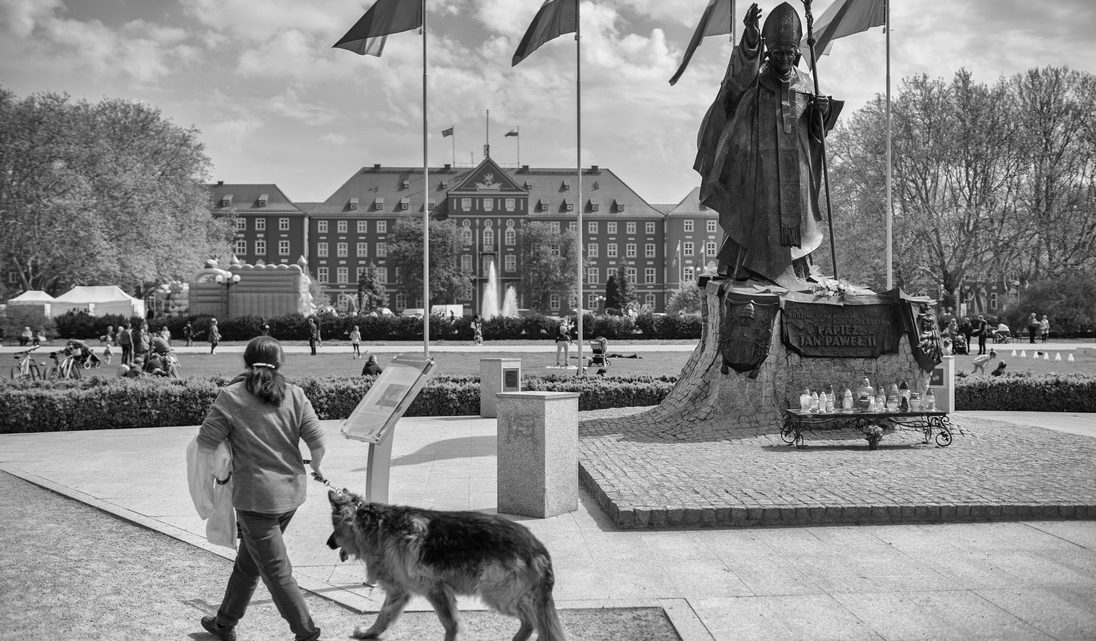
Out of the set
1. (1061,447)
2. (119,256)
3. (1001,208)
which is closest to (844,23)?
(1061,447)

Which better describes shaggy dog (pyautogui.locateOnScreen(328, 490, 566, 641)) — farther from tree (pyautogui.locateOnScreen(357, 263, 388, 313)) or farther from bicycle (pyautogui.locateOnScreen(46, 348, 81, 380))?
tree (pyautogui.locateOnScreen(357, 263, 388, 313))

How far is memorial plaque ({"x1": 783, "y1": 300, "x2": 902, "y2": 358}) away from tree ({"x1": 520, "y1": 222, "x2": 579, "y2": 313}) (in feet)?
270

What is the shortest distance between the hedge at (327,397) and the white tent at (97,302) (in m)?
36.9

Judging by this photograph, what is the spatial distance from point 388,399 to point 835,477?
17.0 feet

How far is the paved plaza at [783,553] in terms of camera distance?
5203 mm

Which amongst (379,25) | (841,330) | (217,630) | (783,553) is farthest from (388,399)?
(379,25)

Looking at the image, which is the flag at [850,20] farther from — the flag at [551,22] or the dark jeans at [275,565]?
the dark jeans at [275,565]

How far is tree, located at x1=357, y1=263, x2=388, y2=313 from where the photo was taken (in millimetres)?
91875

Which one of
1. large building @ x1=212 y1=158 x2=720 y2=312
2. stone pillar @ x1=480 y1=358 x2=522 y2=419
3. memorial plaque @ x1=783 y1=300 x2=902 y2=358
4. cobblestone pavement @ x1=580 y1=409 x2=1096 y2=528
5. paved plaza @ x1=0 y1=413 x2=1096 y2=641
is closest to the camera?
paved plaza @ x1=0 y1=413 x2=1096 y2=641

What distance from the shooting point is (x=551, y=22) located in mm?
19297

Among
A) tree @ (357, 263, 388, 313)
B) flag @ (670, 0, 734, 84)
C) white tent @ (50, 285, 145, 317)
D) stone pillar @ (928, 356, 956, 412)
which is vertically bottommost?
stone pillar @ (928, 356, 956, 412)

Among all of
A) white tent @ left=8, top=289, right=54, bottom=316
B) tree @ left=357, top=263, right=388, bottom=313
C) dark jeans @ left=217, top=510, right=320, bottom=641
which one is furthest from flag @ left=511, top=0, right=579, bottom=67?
tree @ left=357, top=263, right=388, bottom=313

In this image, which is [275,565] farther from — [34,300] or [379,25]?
[34,300]

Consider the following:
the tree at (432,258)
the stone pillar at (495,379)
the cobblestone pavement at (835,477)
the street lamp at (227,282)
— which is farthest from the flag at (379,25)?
the tree at (432,258)
